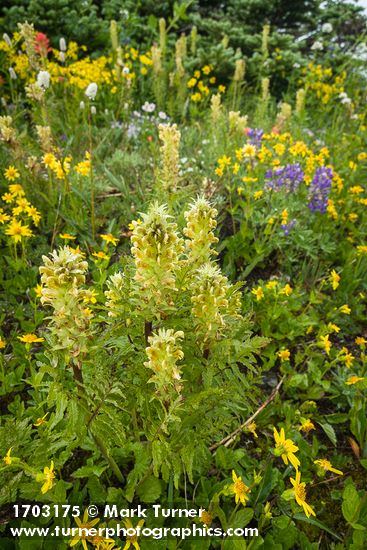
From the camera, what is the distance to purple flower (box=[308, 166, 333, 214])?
3.15 m

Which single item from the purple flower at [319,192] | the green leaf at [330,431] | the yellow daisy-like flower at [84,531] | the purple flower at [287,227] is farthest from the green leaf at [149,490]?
the purple flower at [319,192]

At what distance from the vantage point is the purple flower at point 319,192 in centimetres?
315

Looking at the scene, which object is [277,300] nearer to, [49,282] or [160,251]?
[160,251]

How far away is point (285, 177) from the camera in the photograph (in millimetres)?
3166

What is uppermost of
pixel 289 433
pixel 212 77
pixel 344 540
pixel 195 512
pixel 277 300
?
pixel 212 77

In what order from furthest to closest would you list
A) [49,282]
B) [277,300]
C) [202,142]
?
[202,142] → [277,300] → [49,282]

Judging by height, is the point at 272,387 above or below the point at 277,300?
below

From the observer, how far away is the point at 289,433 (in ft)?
5.71

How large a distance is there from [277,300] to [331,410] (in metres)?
0.65

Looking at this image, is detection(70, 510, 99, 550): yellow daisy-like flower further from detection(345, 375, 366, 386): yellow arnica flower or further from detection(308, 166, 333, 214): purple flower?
detection(308, 166, 333, 214): purple flower

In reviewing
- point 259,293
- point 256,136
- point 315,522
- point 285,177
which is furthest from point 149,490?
point 256,136

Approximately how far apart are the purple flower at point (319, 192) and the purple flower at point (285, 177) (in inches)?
5.1

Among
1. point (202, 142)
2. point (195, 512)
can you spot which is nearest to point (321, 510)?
point (195, 512)

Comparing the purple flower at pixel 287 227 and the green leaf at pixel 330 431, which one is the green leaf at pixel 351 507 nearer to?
the green leaf at pixel 330 431
